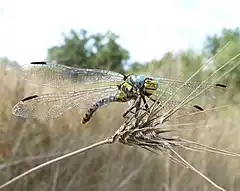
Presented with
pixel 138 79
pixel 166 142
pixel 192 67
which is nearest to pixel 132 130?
pixel 166 142

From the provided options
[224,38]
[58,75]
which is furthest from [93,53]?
[58,75]

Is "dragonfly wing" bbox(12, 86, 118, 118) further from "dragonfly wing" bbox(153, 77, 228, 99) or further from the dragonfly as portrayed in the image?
"dragonfly wing" bbox(153, 77, 228, 99)

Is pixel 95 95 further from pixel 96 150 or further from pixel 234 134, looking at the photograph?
pixel 234 134

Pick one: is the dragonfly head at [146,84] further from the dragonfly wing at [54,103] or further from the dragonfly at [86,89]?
the dragonfly wing at [54,103]

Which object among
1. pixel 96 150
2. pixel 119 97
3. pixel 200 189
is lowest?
pixel 200 189

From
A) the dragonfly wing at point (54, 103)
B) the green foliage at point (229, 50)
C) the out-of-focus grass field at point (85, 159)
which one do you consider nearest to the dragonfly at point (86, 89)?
the dragonfly wing at point (54, 103)

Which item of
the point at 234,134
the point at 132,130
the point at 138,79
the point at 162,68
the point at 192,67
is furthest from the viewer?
the point at 192,67
